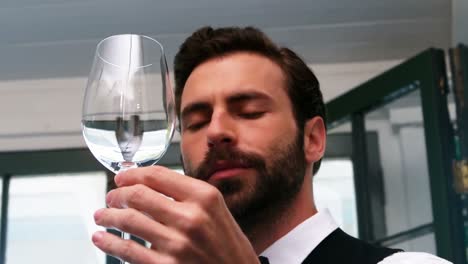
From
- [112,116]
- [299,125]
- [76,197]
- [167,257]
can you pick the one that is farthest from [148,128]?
[76,197]

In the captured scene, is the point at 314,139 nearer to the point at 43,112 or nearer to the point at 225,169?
the point at 225,169

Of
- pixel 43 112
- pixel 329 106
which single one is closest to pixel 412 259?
pixel 329 106

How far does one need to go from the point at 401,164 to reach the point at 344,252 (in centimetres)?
110

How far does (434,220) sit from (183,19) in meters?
0.92

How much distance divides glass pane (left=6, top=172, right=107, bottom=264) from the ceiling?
1.71 feet

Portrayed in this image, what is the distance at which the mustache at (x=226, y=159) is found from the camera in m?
0.94

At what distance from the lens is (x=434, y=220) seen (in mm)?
1582

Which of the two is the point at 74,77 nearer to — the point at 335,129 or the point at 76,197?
the point at 76,197

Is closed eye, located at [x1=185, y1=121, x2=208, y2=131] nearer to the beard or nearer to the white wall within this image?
the beard

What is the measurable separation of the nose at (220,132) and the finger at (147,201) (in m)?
0.46

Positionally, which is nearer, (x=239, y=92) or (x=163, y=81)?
(x=163, y=81)

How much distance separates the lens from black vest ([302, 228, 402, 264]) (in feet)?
2.97

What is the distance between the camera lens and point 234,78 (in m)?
1.07

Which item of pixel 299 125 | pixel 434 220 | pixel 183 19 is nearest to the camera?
pixel 299 125
